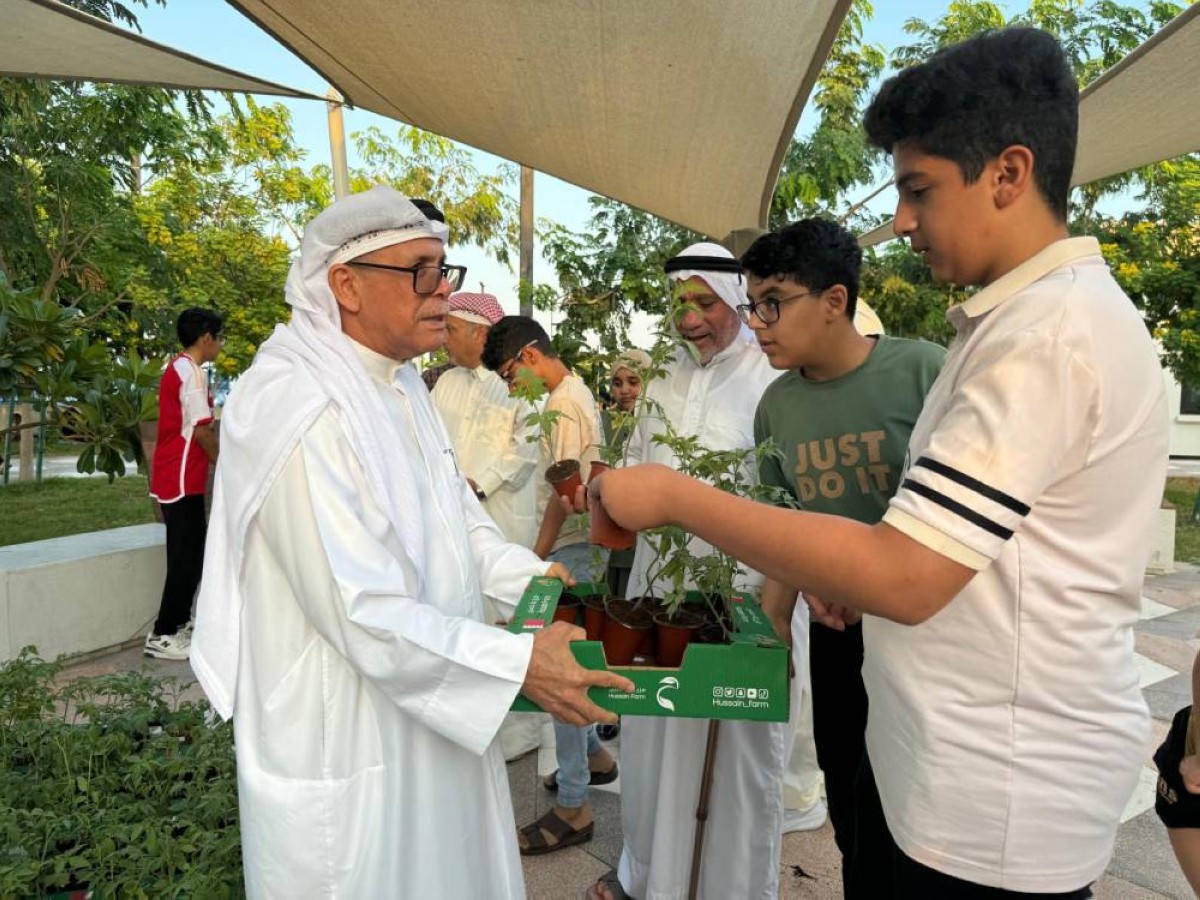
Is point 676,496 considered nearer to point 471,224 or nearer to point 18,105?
point 18,105

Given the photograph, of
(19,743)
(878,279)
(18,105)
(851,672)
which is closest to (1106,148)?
(851,672)

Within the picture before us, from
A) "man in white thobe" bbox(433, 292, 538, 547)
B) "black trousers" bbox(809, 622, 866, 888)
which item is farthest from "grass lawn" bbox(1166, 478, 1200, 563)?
"black trousers" bbox(809, 622, 866, 888)

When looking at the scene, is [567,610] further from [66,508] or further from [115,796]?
[66,508]

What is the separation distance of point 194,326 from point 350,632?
4.37 m

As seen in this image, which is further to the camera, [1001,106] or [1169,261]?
[1169,261]

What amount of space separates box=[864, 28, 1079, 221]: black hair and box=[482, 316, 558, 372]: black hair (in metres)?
3.01

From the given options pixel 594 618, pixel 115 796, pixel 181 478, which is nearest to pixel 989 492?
pixel 594 618

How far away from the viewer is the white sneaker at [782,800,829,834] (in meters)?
3.23

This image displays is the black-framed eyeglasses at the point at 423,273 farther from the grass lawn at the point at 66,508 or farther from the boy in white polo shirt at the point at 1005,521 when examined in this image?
the grass lawn at the point at 66,508

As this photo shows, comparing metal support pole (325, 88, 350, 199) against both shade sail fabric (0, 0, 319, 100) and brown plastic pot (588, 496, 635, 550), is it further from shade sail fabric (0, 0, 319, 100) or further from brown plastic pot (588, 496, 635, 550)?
brown plastic pot (588, 496, 635, 550)

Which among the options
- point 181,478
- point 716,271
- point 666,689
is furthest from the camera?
point 181,478

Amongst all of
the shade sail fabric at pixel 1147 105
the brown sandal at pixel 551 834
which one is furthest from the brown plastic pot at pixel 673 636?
the shade sail fabric at pixel 1147 105

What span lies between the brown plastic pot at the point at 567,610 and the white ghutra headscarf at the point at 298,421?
330 mm

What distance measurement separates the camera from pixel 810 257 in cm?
212
